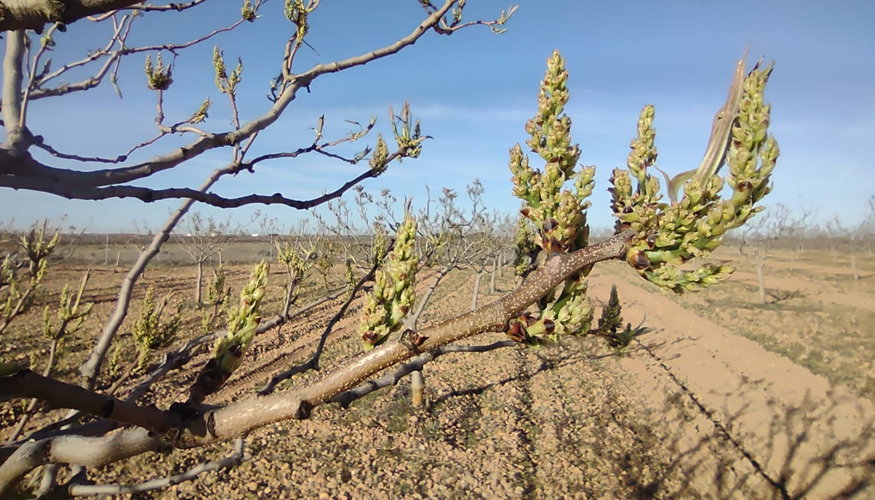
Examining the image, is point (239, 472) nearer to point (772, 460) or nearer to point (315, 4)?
point (315, 4)

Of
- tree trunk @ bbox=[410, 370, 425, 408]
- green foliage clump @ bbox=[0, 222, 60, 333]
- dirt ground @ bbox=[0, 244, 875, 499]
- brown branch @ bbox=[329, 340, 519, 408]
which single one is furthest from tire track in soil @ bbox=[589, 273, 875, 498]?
green foliage clump @ bbox=[0, 222, 60, 333]

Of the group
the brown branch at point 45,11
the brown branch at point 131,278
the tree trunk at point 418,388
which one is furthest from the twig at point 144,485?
the tree trunk at point 418,388

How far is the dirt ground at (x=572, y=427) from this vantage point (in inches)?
323

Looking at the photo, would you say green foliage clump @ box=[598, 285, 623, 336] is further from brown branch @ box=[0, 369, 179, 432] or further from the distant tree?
brown branch @ box=[0, 369, 179, 432]

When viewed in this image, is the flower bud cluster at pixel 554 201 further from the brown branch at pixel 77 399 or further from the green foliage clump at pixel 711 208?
the brown branch at pixel 77 399

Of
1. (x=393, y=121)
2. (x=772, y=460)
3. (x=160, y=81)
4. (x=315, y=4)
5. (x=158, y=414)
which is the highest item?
(x=315, y=4)

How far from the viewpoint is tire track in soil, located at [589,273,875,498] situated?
9.03m

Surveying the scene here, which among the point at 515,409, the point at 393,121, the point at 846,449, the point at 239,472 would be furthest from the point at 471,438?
the point at 393,121

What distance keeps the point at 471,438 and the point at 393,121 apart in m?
8.83

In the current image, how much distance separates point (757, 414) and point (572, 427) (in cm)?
493

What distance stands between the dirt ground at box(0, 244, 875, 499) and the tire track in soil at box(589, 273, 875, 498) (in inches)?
1.7

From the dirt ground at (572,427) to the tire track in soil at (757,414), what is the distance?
42 millimetres

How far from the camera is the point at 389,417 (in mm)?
10531

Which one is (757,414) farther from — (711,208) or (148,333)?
(148,333)
